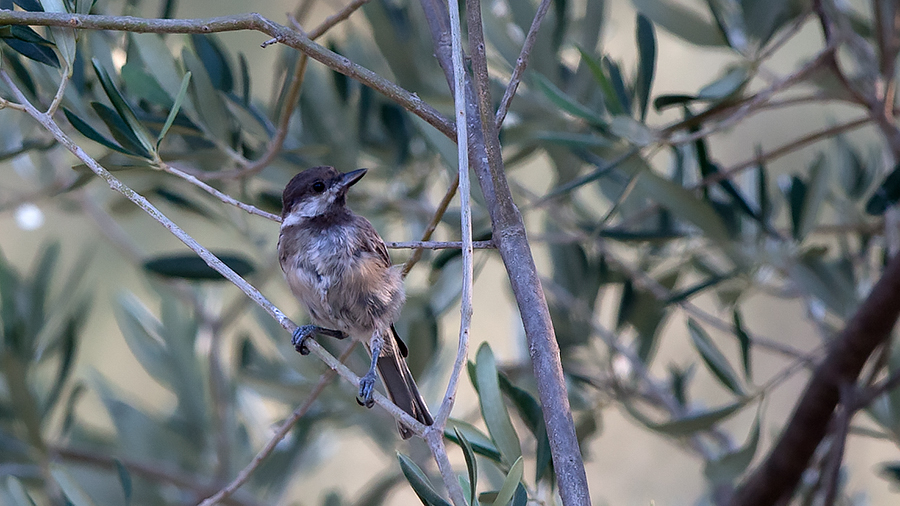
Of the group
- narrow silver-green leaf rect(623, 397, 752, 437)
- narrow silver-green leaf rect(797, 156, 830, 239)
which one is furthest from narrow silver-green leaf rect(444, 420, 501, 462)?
narrow silver-green leaf rect(797, 156, 830, 239)

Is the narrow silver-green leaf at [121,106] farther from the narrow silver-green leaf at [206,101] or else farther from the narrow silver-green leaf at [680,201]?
the narrow silver-green leaf at [680,201]

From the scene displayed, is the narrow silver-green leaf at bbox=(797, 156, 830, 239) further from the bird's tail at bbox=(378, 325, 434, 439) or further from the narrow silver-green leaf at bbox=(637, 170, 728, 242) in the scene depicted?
the bird's tail at bbox=(378, 325, 434, 439)

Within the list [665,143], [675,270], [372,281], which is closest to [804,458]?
[675,270]

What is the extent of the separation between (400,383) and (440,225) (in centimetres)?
86

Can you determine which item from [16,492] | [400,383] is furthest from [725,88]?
[16,492]

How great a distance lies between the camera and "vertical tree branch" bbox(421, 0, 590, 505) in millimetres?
1262

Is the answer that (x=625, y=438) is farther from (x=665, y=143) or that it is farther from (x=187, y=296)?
(x=665, y=143)

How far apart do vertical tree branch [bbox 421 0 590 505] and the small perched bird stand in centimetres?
97

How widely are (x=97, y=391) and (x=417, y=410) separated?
1.76m

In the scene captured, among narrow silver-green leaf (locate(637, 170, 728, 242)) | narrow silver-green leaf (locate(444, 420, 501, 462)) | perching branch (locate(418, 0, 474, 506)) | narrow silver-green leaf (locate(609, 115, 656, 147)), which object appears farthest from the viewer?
narrow silver-green leaf (locate(637, 170, 728, 242))

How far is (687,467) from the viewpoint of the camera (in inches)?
190

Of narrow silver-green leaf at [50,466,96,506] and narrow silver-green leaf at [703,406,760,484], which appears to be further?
narrow silver-green leaf at [703,406,760,484]

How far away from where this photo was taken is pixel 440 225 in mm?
3143

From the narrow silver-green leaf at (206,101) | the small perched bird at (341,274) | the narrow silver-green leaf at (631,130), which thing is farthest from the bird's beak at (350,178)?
the narrow silver-green leaf at (631,130)
